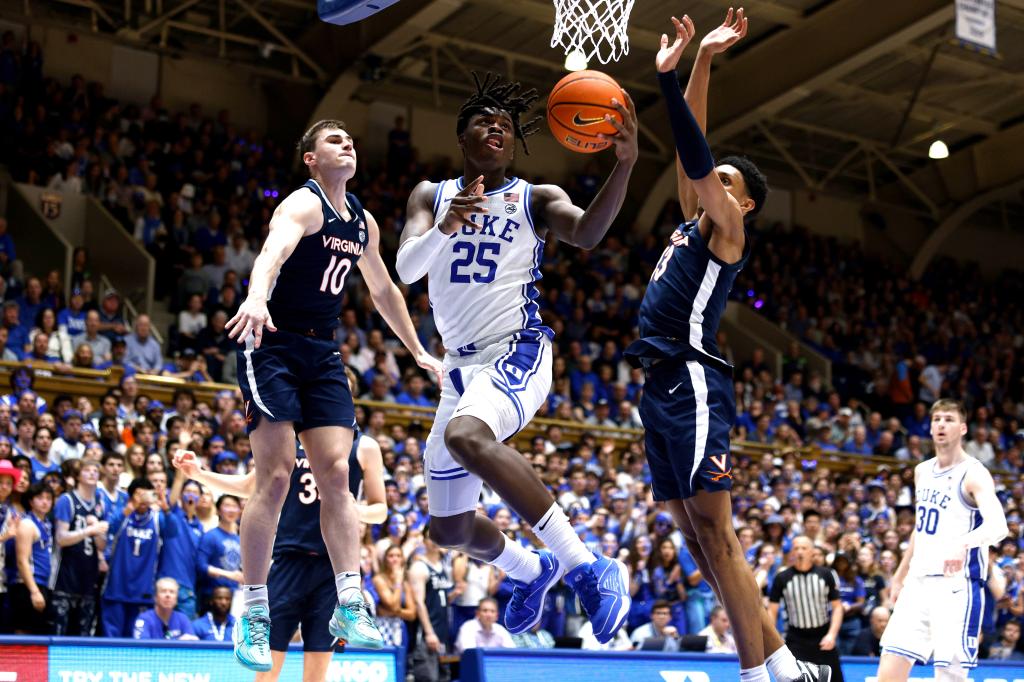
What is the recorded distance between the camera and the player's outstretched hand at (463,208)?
5.30 meters

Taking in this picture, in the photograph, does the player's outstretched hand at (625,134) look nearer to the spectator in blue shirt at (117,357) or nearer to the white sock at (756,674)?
the white sock at (756,674)

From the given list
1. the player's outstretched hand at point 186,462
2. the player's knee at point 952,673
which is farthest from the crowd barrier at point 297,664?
the player's outstretched hand at point 186,462

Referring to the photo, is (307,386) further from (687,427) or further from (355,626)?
(687,427)

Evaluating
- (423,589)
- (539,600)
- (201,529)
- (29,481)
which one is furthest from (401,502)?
(539,600)

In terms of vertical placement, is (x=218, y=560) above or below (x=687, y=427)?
below

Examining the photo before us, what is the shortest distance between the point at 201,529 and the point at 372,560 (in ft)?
4.97

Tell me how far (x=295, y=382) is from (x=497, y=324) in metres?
0.99

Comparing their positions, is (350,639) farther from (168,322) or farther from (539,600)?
(168,322)

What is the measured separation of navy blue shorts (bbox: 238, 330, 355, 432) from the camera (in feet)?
18.8

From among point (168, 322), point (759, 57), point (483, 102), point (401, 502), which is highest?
point (759, 57)

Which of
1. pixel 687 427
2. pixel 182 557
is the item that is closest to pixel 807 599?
pixel 182 557

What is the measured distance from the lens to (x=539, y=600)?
18.6 feet

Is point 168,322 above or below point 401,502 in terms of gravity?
above

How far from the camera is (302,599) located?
6762mm
